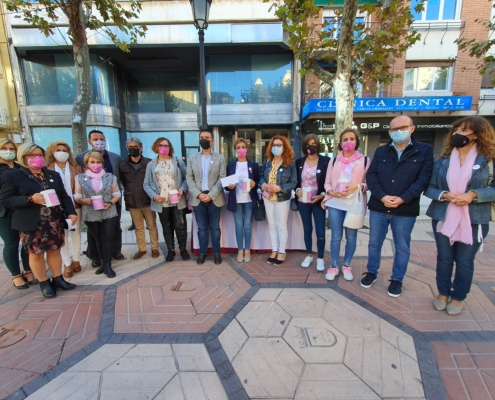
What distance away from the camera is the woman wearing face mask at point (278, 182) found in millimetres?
3670

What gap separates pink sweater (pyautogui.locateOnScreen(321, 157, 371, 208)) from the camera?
10.7ft

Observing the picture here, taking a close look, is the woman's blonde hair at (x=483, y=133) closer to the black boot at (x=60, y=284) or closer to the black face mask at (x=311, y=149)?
the black face mask at (x=311, y=149)

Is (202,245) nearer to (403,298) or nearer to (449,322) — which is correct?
(403,298)

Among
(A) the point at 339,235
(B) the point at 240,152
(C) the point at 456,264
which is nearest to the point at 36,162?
(B) the point at 240,152

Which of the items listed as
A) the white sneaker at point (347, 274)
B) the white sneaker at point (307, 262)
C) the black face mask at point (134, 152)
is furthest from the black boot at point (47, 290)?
the white sneaker at point (347, 274)

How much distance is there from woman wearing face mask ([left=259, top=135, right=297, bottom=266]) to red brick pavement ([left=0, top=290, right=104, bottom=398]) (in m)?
2.57

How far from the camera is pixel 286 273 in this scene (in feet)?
12.1

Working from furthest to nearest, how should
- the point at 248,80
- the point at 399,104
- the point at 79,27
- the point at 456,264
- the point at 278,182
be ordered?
the point at 248,80
the point at 399,104
the point at 79,27
the point at 278,182
the point at 456,264

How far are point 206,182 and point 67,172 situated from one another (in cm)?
204

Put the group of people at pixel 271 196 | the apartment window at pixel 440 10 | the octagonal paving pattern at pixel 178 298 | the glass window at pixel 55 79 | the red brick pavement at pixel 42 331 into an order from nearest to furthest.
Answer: the red brick pavement at pixel 42 331
the group of people at pixel 271 196
the octagonal paving pattern at pixel 178 298
the apartment window at pixel 440 10
the glass window at pixel 55 79

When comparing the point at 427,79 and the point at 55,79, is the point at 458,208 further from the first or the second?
the point at 55,79

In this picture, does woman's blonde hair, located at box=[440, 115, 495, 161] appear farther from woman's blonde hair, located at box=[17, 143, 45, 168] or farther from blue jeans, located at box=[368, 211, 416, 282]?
woman's blonde hair, located at box=[17, 143, 45, 168]

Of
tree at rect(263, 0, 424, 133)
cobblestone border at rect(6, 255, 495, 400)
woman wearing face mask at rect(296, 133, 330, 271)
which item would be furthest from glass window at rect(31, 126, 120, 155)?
woman wearing face mask at rect(296, 133, 330, 271)

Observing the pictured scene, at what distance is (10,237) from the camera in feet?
10.8
